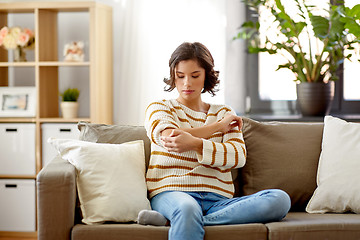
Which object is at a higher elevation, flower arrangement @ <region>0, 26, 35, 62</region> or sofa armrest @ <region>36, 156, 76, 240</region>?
flower arrangement @ <region>0, 26, 35, 62</region>

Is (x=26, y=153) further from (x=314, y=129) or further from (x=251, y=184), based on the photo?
(x=314, y=129)

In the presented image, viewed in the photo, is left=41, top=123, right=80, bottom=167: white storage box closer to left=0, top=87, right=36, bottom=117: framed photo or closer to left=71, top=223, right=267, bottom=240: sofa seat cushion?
left=0, top=87, right=36, bottom=117: framed photo

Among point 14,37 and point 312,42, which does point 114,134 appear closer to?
point 14,37

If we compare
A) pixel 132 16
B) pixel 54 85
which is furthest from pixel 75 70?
pixel 132 16

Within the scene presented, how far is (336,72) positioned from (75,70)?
177 cm

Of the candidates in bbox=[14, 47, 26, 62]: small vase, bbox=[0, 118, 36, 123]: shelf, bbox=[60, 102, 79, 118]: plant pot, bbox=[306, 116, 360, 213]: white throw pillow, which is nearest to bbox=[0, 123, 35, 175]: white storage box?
bbox=[0, 118, 36, 123]: shelf

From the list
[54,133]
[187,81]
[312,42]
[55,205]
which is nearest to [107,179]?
[55,205]

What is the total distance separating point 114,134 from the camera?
2.48 m

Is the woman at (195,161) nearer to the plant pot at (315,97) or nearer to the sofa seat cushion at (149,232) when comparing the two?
the sofa seat cushion at (149,232)

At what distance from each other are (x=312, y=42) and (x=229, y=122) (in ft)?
5.24

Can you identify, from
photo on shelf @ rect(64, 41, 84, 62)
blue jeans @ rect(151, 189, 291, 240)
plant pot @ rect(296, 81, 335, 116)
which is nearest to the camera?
blue jeans @ rect(151, 189, 291, 240)

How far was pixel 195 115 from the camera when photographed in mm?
2365

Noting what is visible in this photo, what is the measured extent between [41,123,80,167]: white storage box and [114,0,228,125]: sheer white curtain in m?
0.38

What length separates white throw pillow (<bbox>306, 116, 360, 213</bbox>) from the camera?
2305mm
